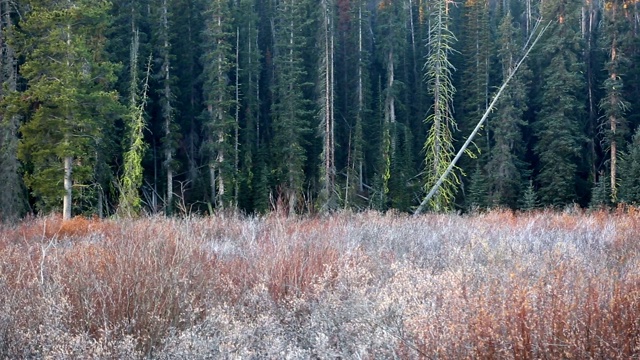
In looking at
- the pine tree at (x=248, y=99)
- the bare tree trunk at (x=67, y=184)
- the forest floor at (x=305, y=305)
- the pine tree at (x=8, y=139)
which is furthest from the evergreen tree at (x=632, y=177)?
the pine tree at (x=8, y=139)

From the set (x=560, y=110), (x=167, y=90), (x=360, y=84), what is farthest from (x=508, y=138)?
(x=167, y=90)

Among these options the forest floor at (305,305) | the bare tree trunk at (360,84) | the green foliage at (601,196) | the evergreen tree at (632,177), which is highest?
the bare tree trunk at (360,84)

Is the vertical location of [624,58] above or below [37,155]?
above

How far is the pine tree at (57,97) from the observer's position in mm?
17344

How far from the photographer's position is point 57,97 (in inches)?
683

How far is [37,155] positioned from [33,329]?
16.3 m

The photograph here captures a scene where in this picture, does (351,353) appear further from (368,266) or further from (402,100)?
(402,100)

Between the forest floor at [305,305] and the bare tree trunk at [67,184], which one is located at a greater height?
the forest floor at [305,305]

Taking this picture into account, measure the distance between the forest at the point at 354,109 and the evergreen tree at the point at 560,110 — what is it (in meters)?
0.10

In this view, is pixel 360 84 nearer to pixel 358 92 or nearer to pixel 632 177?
pixel 358 92

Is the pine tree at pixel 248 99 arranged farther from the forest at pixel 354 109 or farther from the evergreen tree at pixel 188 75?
the evergreen tree at pixel 188 75

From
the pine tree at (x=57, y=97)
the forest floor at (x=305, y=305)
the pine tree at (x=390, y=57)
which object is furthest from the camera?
the pine tree at (x=390, y=57)

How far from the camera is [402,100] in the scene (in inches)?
1476

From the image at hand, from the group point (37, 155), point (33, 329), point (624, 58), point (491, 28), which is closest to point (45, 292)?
point (33, 329)
